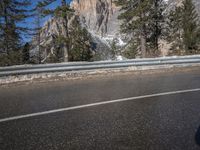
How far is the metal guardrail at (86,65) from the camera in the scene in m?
9.82

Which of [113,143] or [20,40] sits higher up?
[20,40]

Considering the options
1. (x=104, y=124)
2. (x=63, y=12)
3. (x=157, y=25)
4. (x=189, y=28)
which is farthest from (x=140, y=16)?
(x=104, y=124)

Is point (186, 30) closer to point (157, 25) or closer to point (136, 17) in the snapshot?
point (157, 25)

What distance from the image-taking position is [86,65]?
11.1 m

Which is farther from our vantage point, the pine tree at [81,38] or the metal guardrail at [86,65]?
the pine tree at [81,38]

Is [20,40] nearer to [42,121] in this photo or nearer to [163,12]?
[163,12]

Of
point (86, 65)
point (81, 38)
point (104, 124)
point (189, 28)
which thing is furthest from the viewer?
point (81, 38)

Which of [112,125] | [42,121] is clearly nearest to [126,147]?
[112,125]

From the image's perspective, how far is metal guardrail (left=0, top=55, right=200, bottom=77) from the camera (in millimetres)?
9822

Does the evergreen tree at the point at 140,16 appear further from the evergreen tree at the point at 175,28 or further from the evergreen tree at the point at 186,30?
the evergreen tree at the point at 186,30

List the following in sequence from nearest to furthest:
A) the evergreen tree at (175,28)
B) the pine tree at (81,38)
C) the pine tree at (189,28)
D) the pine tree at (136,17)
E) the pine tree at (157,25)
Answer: the pine tree at (136,17), the pine tree at (157,25), the evergreen tree at (175,28), the pine tree at (189,28), the pine tree at (81,38)

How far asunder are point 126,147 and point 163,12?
33.0 metres

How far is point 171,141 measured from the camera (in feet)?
11.3

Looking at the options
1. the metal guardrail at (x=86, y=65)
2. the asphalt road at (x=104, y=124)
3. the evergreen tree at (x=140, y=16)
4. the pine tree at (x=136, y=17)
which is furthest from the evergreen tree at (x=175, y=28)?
the asphalt road at (x=104, y=124)
